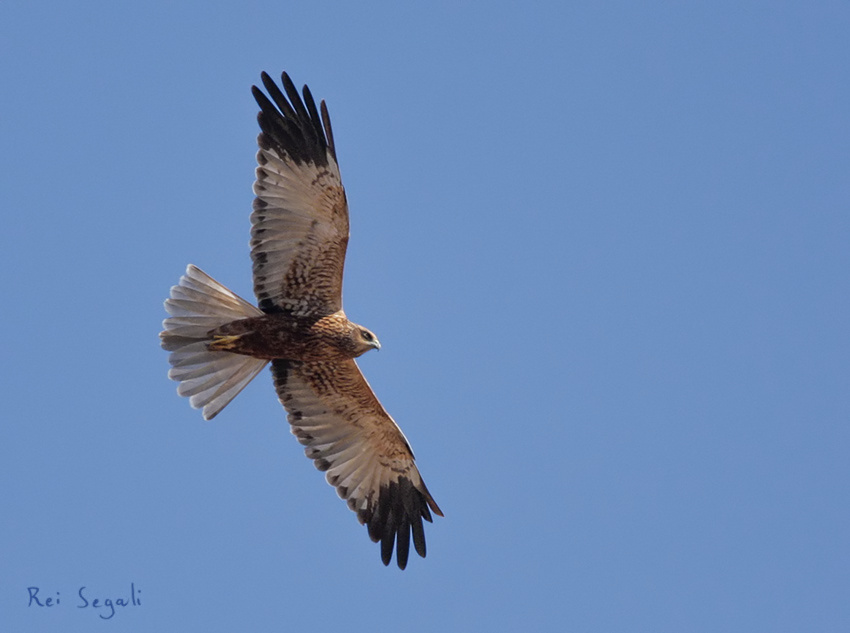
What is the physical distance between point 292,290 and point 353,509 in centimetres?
235

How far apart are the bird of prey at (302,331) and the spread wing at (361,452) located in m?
0.01

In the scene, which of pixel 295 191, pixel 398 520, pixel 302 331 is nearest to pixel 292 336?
pixel 302 331

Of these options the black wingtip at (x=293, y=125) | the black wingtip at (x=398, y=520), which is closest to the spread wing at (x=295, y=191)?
the black wingtip at (x=293, y=125)

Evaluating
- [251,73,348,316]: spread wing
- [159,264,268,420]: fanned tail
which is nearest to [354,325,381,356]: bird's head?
[251,73,348,316]: spread wing

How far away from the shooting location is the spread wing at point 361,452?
12445 mm

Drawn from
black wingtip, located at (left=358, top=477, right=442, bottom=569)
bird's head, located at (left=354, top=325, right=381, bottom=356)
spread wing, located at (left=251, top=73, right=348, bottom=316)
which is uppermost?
spread wing, located at (left=251, top=73, right=348, bottom=316)

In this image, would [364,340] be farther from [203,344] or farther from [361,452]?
[203,344]

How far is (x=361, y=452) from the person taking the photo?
12.6 metres

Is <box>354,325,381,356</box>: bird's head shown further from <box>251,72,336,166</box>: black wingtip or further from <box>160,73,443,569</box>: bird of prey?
<box>251,72,336,166</box>: black wingtip

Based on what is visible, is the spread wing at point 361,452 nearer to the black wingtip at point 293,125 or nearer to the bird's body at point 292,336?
the bird's body at point 292,336

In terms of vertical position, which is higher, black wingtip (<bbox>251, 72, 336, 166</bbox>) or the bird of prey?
black wingtip (<bbox>251, 72, 336, 166</bbox>)

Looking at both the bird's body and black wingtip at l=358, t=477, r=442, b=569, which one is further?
black wingtip at l=358, t=477, r=442, b=569

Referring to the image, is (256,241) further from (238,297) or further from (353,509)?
(353,509)

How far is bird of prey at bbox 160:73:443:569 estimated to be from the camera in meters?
11.6
